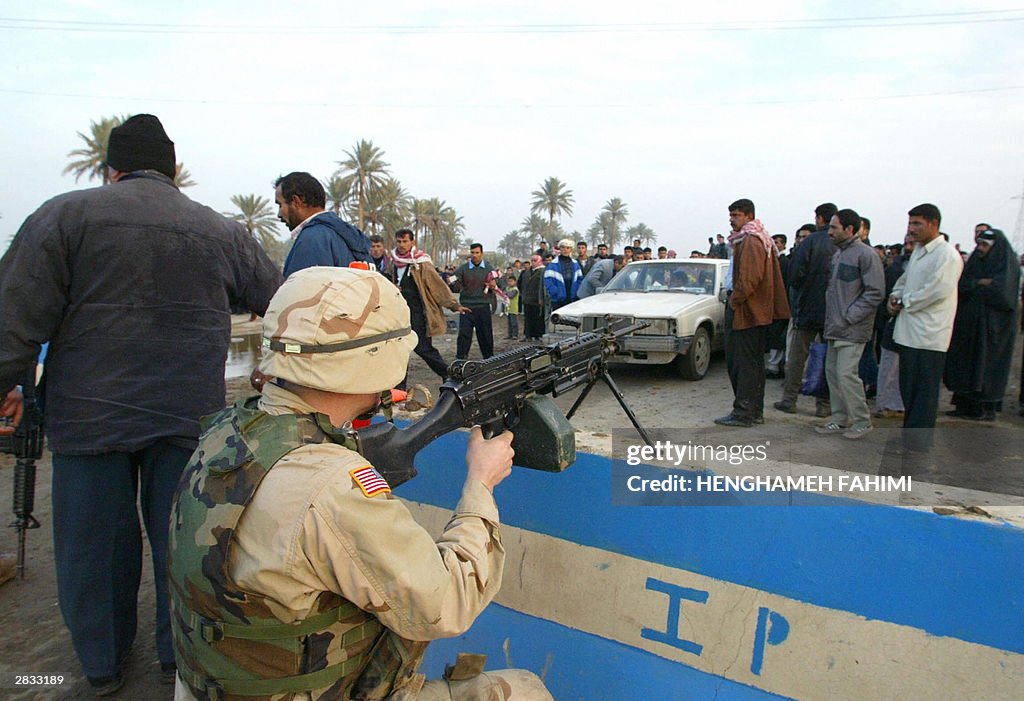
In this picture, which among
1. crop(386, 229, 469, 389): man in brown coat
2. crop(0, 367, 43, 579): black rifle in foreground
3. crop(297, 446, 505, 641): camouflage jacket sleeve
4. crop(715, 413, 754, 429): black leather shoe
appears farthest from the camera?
crop(386, 229, 469, 389): man in brown coat

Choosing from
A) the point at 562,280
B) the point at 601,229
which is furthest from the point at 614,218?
the point at 562,280

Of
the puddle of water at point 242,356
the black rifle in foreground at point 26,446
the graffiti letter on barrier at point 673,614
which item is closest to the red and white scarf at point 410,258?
the puddle of water at point 242,356

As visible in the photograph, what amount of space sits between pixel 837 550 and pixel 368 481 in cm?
128

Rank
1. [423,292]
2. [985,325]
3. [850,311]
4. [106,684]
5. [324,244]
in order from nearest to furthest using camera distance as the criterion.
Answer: [106,684] < [324,244] < [850,311] < [985,325] < [423,292]

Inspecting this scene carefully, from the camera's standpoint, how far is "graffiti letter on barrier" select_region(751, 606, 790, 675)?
1.83m

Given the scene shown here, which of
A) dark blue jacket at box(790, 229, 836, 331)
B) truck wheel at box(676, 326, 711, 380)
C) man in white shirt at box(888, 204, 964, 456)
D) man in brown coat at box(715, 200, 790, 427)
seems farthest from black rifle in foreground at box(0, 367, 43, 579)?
truck wheel at box(676, 326, 711, 380)

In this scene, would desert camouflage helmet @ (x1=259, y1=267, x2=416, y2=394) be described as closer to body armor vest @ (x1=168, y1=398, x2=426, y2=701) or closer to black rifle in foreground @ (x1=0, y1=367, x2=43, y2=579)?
body armor vest @ (x1=168, y1=398, x2=426, y2=701)

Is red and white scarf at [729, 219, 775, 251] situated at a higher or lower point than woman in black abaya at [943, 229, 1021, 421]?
higher

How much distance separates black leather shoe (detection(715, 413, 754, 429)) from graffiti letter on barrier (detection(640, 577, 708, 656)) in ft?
13.4

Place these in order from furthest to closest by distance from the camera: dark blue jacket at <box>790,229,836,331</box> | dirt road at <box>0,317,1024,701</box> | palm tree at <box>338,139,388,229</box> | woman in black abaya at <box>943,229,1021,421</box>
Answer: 1. palm tree at <box>338,139,388,229</box>
2. dark blue jacket at <box>790,229,836,331</box>
3. woman in black abaya at <box>943,229,1021,421</box>
4. dirt road at <box>0,317,1024,701</box>

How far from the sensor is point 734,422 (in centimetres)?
585

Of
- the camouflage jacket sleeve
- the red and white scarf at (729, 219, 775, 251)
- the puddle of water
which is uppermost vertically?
the red and white scarf at (729, 219, 775, 251)

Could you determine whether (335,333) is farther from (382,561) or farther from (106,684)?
(106,684)

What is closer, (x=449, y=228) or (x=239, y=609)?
(x=239, y=609)
